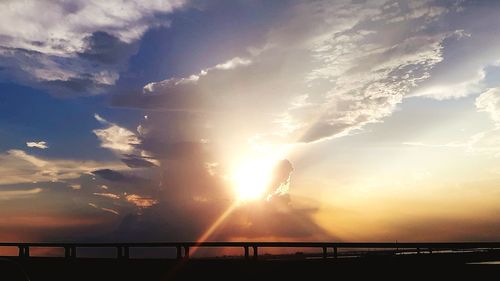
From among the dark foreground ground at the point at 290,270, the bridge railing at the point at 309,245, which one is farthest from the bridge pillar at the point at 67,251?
the dark foreground ground at the point at 290,270

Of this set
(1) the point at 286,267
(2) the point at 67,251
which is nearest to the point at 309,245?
(1) the point at 286,267

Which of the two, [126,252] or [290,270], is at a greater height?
[126,252]

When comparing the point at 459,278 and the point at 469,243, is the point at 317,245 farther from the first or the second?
the point at 459,278

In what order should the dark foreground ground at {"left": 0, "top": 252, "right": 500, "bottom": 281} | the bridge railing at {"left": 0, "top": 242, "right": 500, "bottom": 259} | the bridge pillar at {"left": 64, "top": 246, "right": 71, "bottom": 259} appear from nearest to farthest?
the dark foreground ground at {"left": 0, "top": 252, "right": 500, "bottom": 281} → the bridge railing at {"left": 0, "top": 242, "right": 500, "bottom": 259} → the bridge pillar at {"left": 64, "top": 246, "right": 71, "bottom": 259}

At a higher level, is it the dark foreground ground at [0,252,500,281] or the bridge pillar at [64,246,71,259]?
the bridge pillar at [64,246,71,259]

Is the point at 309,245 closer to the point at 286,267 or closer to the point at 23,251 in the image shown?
the point at 286,267

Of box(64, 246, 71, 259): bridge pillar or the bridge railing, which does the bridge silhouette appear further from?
box(64, 246, 71, 259): bridge pillar

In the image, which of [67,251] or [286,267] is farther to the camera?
[67,251]

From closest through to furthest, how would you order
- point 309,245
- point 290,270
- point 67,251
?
point 290,270 → point 309,245 → point 67,251

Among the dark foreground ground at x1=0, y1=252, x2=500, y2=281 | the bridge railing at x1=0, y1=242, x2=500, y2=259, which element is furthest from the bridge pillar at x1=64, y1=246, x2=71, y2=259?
the dark foreground ground at x1=0, y1=252, x2=500, y2=281

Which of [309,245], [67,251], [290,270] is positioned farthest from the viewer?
[67,251]

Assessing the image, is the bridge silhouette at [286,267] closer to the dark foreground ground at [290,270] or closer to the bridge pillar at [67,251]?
the dark foreground ground at [290,270]

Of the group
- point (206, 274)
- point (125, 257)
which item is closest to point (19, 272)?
point (206, 274)

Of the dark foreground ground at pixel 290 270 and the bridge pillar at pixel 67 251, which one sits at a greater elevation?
the bridge pillar at pixel 67 251
